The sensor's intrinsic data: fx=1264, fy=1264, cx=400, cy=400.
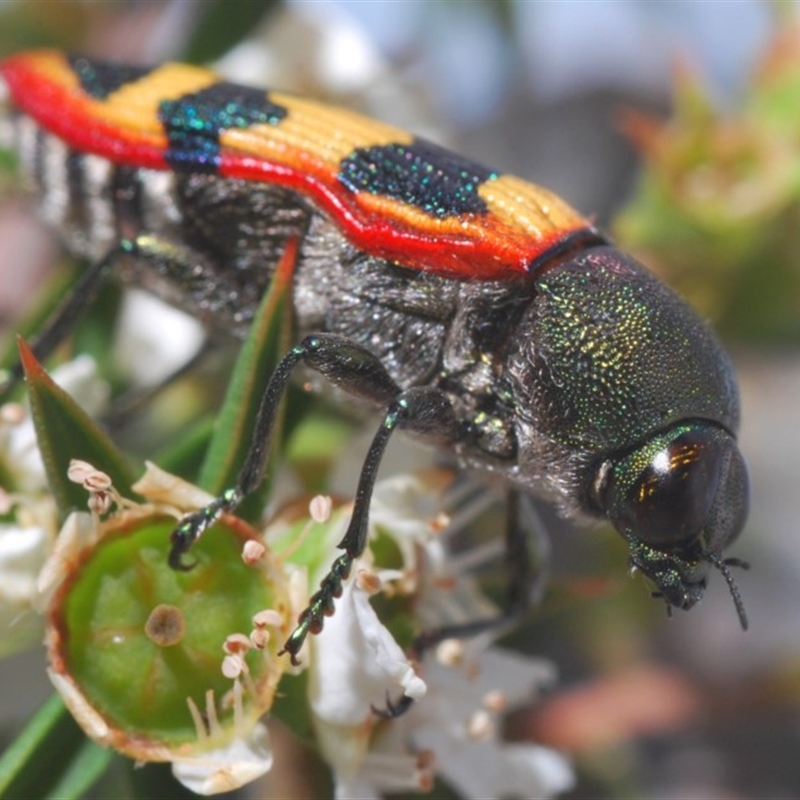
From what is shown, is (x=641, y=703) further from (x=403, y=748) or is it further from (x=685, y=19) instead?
(x=685, y=19)

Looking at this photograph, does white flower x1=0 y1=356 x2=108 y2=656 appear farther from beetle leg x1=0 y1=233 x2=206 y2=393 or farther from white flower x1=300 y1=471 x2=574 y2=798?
white flower x1=300 y1=471 x2=574 y2=798

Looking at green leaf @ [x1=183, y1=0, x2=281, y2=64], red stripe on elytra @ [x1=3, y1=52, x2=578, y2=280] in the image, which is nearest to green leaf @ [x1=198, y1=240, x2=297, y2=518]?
red stripe on elytra @ [x1=3, y1=52, x2=578, y2=280]

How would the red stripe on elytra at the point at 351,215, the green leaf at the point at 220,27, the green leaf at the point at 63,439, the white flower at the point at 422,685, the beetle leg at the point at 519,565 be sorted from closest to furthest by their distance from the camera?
the green leaf at the point at 63,439
the white flower at the point at 422,685
the red stripe on elytra at the point at 351,215
the beetle leg at the point at 519,565
the green leaf at the point at 220,27

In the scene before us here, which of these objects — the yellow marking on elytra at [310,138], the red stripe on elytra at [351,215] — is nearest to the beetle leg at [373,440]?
the red stripe on elytra at [351,215]

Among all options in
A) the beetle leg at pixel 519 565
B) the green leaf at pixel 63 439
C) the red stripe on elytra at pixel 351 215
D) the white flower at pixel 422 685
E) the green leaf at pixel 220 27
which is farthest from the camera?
the green leaf at pixel 220 27

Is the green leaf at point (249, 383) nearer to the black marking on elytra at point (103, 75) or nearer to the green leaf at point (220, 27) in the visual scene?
the black marking on elytra at point (103, 75)

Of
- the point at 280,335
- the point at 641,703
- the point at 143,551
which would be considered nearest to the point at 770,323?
the point at 641,703

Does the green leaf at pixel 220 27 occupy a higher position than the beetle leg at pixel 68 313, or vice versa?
the green leaf at pixel 220 27
